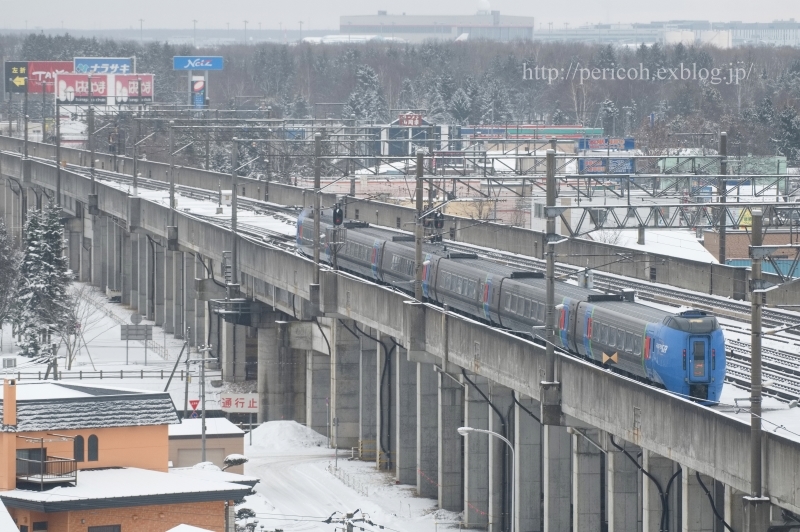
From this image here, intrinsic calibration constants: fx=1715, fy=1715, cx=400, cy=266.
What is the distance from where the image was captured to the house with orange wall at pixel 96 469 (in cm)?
3653

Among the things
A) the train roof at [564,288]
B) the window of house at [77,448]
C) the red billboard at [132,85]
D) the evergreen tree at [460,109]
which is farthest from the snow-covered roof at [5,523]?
the red billboard at [132,85]

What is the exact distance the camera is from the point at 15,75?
18712 centimetres

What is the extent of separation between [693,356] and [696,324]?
734 millimetres

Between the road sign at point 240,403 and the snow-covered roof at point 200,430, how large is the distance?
39.8 ft

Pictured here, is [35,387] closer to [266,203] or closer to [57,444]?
[57,444]

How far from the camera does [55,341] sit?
86062 mm

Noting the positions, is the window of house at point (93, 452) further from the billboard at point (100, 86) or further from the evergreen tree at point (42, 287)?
the billboard at point (100, 86)

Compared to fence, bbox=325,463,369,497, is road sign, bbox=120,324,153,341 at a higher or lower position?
higher

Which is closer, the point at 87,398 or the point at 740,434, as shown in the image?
the point at 740,434

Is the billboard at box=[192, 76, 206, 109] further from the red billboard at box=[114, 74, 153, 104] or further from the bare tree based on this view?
the bare tree

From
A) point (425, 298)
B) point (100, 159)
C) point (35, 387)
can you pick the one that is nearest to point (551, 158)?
point (35, 387)

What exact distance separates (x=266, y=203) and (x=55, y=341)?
52.4 feet

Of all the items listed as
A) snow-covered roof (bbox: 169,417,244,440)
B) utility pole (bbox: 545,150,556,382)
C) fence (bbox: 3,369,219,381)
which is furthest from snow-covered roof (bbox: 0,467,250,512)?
fence (bbox: 3,369,219,381)

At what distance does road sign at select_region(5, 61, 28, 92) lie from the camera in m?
186
